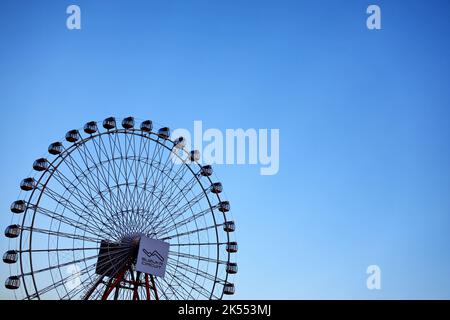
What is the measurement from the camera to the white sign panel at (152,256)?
35.1 meters

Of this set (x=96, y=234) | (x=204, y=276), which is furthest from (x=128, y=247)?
(x=204, y=276)

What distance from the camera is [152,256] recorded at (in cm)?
3562

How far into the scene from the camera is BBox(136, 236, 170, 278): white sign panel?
115 feet

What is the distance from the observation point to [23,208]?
110ft

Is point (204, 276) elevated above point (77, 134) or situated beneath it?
situated beneath

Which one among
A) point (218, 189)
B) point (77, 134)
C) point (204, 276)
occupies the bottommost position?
point (204, 276)
